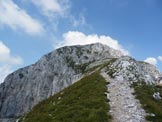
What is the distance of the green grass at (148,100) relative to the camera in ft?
112

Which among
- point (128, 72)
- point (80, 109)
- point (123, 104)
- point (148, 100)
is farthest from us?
point (128, 72)

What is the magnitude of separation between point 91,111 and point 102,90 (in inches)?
409

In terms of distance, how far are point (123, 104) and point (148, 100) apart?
398 centimetres

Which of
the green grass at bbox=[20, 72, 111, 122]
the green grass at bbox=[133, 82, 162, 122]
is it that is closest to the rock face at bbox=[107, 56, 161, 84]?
the green grass at bbox=[133, 82, 162, 122]

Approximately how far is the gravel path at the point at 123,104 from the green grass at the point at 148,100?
2.56ft

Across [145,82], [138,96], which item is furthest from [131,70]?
[138,96]

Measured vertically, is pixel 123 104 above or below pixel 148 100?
below

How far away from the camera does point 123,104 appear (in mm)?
37719

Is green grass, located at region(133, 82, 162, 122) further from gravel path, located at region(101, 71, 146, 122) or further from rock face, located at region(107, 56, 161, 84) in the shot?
rock face, located at region(107, 56, 161, 84)

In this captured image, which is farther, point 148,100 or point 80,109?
point 148,100

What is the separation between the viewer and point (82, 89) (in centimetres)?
4559

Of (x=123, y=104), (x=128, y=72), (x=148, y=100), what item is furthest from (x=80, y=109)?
(x=128, y=72)

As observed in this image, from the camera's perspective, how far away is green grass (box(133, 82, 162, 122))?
3412 centimetres

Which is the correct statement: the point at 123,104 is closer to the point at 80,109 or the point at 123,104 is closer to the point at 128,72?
the point at 80,109
